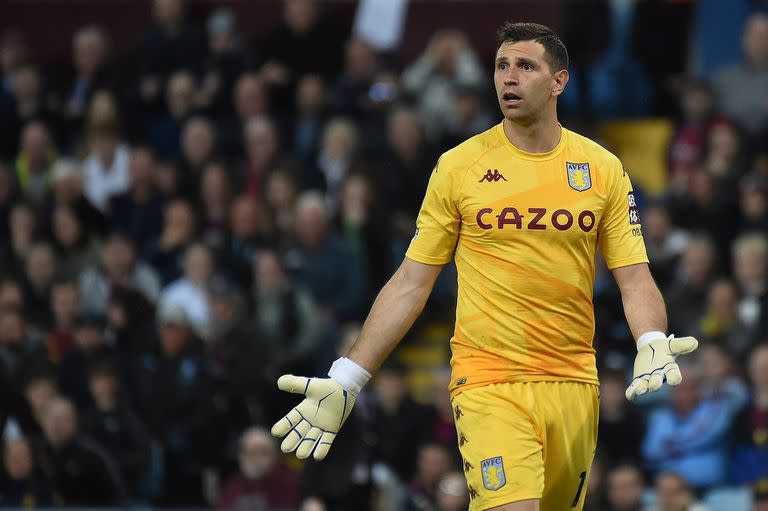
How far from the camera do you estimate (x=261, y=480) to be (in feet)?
38.6

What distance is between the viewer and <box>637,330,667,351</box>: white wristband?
6.32 meters

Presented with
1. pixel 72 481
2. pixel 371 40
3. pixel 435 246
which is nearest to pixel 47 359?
pixel 72 481

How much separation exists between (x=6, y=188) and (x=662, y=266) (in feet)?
20.7

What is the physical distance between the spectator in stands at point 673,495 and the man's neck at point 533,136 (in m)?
4.83

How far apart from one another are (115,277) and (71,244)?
674 millimetres

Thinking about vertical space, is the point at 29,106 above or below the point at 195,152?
above

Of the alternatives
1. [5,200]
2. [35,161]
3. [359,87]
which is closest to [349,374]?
[359,87]

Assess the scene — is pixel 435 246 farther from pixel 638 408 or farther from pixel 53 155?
pixel 53 155

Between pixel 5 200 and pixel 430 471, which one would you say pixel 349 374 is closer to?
pixel 430 471

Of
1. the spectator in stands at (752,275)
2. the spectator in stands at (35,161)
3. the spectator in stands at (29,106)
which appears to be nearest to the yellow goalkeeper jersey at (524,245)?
the spectator in stands at (752,275)

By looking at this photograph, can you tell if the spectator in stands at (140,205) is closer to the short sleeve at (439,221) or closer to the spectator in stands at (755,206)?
the spectator in stands at (755,206)

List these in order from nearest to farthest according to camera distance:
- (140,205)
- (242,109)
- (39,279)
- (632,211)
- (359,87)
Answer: (632,211) → (39,279) → (140,205) → (359,87) → (242,109)

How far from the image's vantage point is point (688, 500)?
35.8 ft

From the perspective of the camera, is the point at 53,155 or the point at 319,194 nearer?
the point at 319,194
